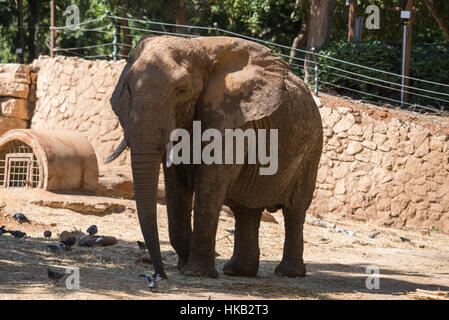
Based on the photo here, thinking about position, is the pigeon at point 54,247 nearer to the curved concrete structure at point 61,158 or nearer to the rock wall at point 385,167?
the curved concrete structure at point 61,158

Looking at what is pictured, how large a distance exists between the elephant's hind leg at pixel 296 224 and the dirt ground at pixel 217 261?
0.19 metres

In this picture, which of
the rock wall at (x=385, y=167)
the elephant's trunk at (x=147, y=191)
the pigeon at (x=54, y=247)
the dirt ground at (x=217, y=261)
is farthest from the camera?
the rock wall at (x=385, y=167)

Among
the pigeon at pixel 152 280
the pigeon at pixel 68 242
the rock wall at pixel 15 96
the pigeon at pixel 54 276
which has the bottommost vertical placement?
the pigeon at pixel 68 242

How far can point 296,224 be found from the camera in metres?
8.19

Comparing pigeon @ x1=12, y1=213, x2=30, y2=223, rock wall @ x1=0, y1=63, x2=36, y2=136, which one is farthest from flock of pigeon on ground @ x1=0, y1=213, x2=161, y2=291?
rock wall @ x1=0, y1=63, x2=36, y2=136

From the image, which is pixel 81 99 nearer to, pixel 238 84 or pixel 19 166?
pixel 19 166

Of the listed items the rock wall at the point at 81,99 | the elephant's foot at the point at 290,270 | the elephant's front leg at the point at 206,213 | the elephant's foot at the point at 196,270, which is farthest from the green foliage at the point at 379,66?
the elephant's foot at the point at 196,270

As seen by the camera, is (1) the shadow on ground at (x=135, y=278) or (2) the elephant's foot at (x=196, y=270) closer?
(1) the shadow on ground at (x=135, y=278)

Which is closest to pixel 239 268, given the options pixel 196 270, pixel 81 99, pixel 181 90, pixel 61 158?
pixel 196 270

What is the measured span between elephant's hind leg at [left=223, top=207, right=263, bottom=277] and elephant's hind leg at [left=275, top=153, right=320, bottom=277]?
0.34 m

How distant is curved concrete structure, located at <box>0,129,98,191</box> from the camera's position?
1156cm

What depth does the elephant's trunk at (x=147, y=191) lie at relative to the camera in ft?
19.8

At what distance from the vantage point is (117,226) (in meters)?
10.9
